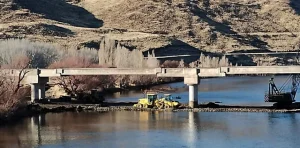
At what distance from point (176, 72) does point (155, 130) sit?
56.4ft

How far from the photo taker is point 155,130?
51.0 meters

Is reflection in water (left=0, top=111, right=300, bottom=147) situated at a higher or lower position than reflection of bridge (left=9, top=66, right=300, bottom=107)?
lower

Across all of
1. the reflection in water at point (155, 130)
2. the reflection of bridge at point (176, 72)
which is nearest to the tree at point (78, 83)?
the reflection of bridge at point (176, 72)

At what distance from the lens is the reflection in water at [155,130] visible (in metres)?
45.6

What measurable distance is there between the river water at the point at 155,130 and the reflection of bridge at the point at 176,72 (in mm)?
5159

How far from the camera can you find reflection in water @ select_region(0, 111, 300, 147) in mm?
45594

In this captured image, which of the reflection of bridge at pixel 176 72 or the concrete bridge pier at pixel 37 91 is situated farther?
the concrete bridge pier at pixel 37 91

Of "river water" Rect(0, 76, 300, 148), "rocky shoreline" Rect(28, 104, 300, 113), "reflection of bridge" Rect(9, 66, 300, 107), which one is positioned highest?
"reflection of bridge" Rect(9, 66, 300, 107)

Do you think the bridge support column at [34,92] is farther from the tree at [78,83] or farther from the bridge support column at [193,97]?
the bridge support column at [193,97]

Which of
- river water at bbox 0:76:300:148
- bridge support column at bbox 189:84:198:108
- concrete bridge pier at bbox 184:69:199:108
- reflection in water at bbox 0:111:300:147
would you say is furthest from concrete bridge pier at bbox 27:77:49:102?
bridge support column at bbox 189:84:198:108

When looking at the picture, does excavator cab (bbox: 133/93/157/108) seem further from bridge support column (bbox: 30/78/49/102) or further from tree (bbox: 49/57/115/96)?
tree (bbox: 49/57/115/96)

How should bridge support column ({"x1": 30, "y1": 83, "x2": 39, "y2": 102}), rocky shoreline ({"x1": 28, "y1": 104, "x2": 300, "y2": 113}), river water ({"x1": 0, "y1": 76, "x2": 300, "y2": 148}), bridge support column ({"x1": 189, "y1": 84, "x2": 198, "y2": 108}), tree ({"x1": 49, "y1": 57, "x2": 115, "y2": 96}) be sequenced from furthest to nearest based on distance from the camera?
tree ({"x1": 49, "y1": 57, "x2": 115, "y2": 96}) < bridge support column ({"x1": 30, "y1": 83, "x2": 39, "y2": 102}) < bridge support column ({"x1": 189, "y1": 84, "x2": 198, "y2": 108}) < rocky shoreline ({"x1": 28, "y1": 104, "x2": 300, "y2": 113}) < river water ({"x1": 0, "y1": 76, "x2": 300, "y2": 148})

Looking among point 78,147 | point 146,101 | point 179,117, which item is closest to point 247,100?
point 146,101

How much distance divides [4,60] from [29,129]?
43.3 m
